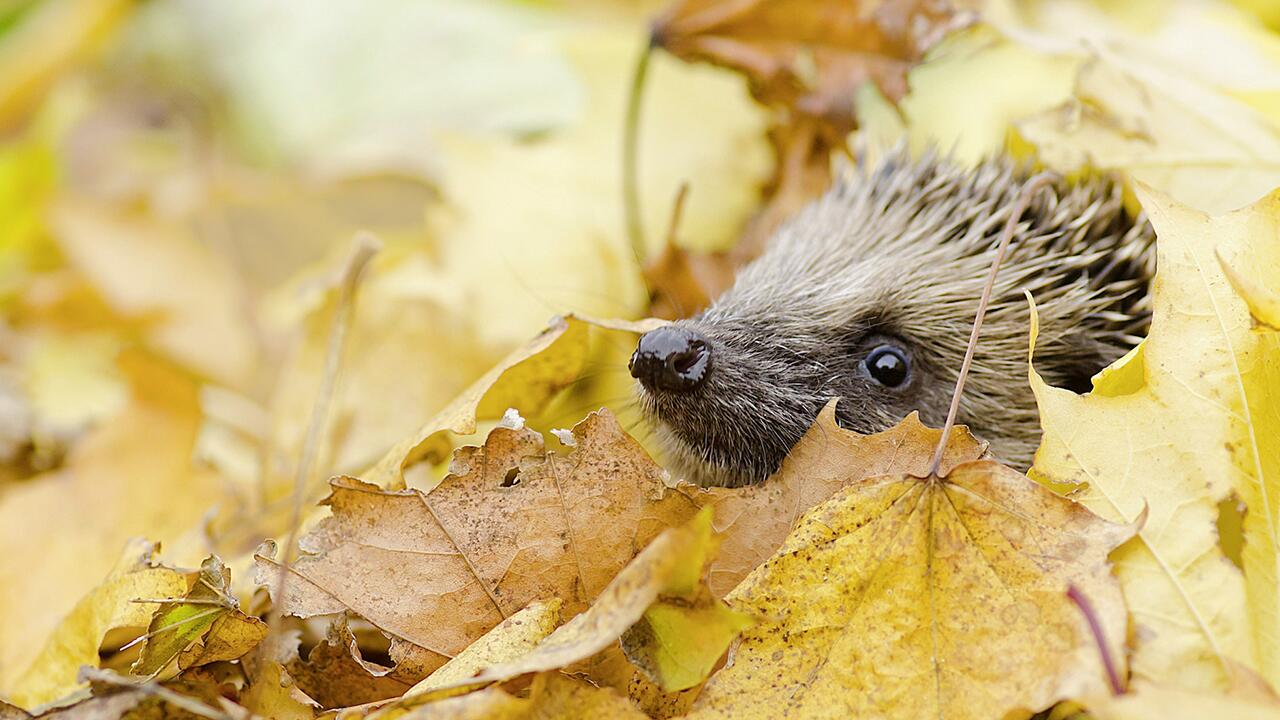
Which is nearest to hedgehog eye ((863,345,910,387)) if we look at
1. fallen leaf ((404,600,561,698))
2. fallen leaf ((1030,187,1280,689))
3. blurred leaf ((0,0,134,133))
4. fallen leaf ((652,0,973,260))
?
fallen leaf ((1030,187,1280,689))

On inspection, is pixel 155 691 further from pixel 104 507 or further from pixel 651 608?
pixel 104 507

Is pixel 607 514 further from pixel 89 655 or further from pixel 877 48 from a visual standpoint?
pixel 877 48

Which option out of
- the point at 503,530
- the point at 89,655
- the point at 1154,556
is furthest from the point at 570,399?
the point at 1154,556

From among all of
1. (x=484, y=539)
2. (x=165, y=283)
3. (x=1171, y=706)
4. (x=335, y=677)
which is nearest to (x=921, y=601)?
(x=1171, y=706)

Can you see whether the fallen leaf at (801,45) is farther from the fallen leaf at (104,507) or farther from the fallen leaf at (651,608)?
the fallen leaf at (651,608)

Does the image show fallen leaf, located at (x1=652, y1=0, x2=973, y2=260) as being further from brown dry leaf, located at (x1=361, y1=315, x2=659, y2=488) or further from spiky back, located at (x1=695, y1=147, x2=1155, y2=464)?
brown dry leaf, located at (x1=361, y1=315, x2=659, y2=488)

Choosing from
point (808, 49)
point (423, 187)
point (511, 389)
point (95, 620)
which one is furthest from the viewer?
point (423, 187)
